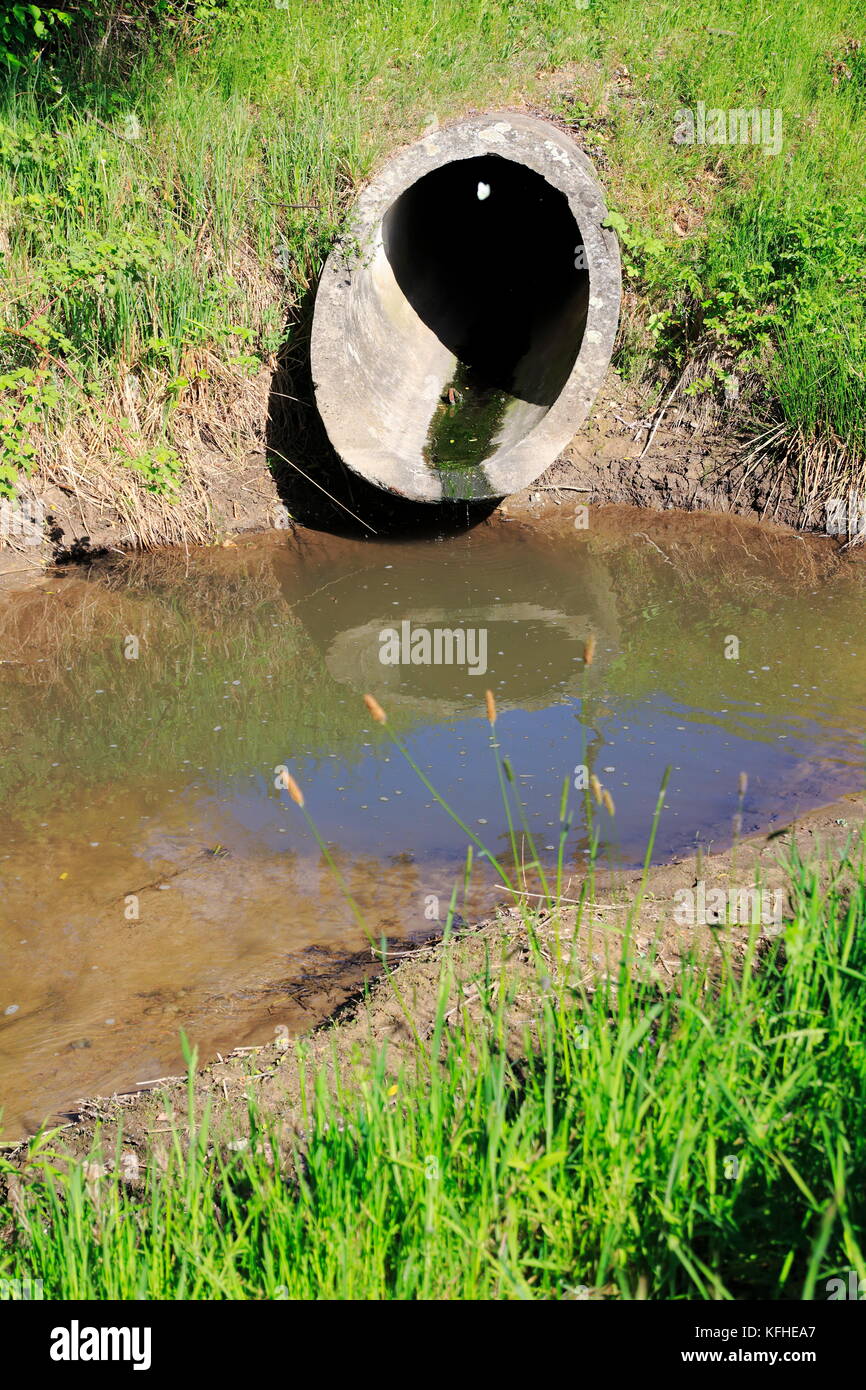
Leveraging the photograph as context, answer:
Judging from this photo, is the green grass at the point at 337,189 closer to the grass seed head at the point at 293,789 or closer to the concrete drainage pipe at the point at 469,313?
the concrete drainage pipe at the point at 469,313

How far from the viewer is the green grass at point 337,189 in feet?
20.8

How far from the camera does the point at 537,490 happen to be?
7.16m

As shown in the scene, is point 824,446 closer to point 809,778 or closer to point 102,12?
point 809,778

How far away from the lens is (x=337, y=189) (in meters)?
7.09

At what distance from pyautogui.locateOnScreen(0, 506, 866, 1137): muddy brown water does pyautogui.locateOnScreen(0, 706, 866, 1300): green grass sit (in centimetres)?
99

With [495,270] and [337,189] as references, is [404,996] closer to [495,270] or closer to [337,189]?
[337,189]

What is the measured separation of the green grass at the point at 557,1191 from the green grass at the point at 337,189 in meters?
4.84

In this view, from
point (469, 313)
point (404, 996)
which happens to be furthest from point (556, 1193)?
point (469, 313)

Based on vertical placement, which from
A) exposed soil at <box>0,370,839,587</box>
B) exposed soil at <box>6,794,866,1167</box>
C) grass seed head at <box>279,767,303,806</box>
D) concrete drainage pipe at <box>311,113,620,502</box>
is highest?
concrete drainage pipe at <box>311,113,620,502</box>

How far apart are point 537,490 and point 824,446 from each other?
1.73 m

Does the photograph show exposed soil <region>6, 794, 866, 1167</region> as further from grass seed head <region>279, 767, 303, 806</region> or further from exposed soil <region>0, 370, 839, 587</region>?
exposed soil <region>0, 370, 839, 587</region>

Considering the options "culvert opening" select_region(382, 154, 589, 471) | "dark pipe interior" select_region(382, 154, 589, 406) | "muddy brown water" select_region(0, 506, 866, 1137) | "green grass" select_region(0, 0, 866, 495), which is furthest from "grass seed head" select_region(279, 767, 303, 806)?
"dark pipe interior" select_region(382, 154, 589, 406)

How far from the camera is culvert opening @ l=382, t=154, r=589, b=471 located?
7.39 metres

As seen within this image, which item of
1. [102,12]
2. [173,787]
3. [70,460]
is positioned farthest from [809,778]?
[102,12]
